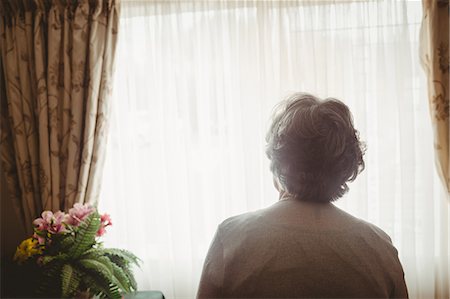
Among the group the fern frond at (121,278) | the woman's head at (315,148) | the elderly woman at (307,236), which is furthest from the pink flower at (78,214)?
the woman's head at (315,148)

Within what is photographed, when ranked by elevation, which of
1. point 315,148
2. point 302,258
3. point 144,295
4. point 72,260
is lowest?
point 144,295

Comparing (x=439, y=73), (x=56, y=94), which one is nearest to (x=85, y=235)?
(x=56, y=94)

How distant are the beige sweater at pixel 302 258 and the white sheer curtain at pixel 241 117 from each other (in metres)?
1.09

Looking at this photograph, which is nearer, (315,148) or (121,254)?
(315,148)

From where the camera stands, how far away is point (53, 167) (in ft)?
7.15

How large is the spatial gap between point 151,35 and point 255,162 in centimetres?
86

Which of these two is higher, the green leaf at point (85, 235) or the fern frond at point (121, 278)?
the green leaf at point (85, 235)

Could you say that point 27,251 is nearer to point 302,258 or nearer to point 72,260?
point 72,260

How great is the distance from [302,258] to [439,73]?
1400mm

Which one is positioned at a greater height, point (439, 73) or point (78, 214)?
point (439, 73)

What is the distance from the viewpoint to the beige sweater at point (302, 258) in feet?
3.41

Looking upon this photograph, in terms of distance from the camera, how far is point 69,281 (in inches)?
65.8

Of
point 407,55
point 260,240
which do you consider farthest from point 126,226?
point 407,55

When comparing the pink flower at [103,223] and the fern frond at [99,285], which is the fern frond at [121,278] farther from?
the pink flower at [103,223]
